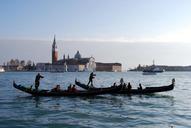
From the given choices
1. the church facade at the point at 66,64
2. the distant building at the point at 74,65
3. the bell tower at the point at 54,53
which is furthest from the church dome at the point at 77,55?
the bell tower at the point at 54,53

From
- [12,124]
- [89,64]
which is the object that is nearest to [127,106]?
[12,124]

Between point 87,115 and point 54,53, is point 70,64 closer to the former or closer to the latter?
point 54,53

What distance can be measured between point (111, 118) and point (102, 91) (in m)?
9.04

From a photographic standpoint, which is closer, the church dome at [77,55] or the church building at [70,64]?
the church building at [70,64]

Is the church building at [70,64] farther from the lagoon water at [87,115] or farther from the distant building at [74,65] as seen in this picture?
the lagoon water at [87,115]

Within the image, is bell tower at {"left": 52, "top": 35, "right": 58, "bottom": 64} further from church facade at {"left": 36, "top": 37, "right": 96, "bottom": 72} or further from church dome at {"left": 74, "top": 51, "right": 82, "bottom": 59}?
church dome at {"left": 74, "top": 51, "right": 82, "bottom": 59}

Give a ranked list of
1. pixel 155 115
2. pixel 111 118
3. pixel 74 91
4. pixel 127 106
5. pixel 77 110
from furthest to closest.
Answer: pixel 74 91 < pixel 127 106 < pixel 77 110 < pixel 155 115 < pixel 111 118

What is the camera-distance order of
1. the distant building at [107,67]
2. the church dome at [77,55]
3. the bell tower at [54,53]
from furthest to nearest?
the distant building at [107,67] < the church dome at [77,55] < the bell tower at [54,53]

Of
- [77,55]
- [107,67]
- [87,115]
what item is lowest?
[87,115]

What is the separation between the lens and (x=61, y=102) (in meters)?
24.0

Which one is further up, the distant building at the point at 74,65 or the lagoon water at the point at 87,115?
the distant building at the point at 74,65

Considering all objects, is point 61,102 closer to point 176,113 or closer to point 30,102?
point 30,102

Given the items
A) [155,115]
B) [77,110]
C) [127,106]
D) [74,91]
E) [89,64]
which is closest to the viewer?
[155,115]

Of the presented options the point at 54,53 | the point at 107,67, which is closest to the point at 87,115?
the point at 54,53
